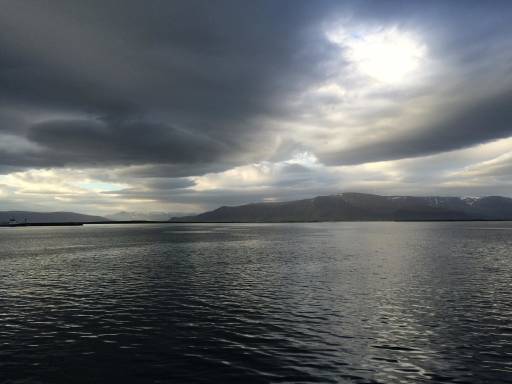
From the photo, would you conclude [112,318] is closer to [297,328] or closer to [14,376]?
[14,376]

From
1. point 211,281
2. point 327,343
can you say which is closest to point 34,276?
point 211,281

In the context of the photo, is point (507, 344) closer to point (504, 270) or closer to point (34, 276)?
point (504, 270)

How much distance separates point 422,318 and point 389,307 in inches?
213

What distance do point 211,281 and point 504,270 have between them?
2392 inches

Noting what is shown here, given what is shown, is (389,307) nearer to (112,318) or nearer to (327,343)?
(327,343)

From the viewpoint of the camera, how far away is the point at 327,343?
3219 centimetres

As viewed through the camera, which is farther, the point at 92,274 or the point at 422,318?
the point at 92,274

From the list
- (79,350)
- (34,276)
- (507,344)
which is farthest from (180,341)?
(34,276)

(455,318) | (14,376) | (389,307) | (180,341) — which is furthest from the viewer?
(389,307)

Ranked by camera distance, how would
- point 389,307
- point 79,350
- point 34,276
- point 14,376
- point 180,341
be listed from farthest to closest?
point 34,276
point 389,307
point 180,341
point 79,350
point 14,376

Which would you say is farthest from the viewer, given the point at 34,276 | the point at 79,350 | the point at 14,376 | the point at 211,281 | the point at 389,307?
the point at 34,276

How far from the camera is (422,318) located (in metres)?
40.6

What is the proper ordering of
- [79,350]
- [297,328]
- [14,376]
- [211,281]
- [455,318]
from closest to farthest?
[14,376] → [79,350] → [297,328] → [455,318] → [211,281]

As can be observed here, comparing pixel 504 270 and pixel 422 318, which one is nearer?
pixel 422 318
